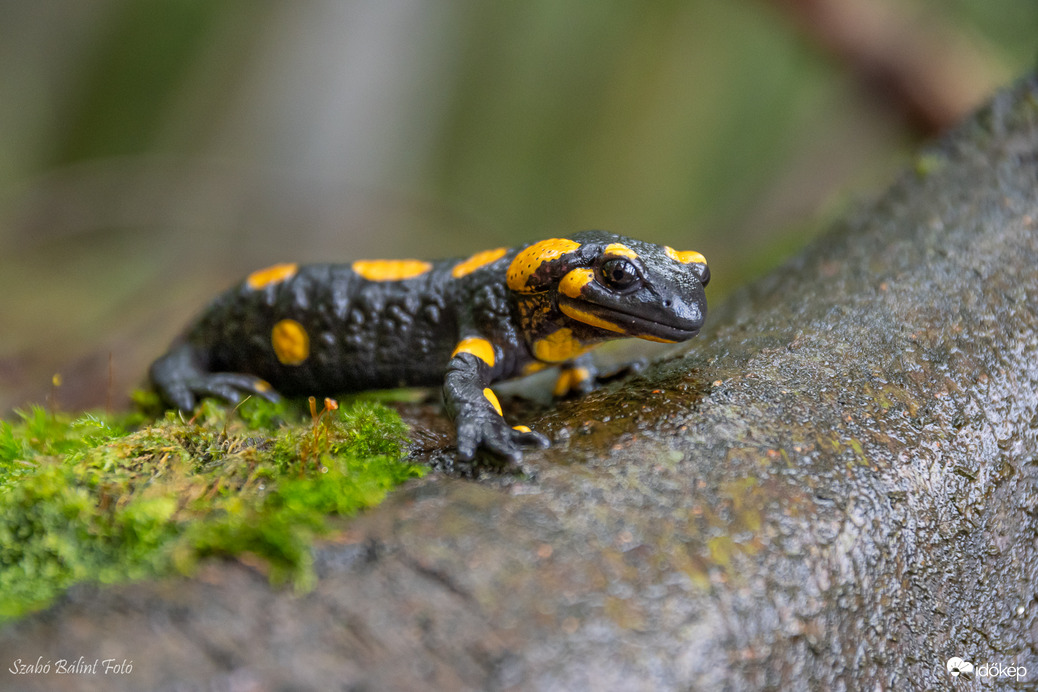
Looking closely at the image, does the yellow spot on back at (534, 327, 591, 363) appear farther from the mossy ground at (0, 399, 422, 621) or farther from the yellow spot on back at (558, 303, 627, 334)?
the mossy ground at (0, 399, 422, 621)

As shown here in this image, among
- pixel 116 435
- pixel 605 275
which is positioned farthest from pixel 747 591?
pixel 116 435

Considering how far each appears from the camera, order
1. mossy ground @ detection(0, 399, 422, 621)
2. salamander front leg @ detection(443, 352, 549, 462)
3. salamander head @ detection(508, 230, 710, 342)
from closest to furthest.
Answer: mossy ground @ detection(0, 399, 422, 621), salamander front leg @ detection(443, 352, 549, 462), salamander head @ detection(508, 230, 710, 342)

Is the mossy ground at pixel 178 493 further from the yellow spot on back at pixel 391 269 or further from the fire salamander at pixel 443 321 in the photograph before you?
the yellow spot on back at pixel 391 269

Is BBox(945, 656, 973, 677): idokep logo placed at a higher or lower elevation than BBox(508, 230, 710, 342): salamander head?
lower

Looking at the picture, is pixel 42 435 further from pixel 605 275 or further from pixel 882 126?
pixel 882 126

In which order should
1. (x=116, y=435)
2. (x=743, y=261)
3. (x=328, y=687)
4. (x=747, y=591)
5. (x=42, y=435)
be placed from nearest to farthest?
(x=328, y=687) < (x=747, y=591) < (x=116, y=435) < (x=42, y=435) < (x=743, y=261)

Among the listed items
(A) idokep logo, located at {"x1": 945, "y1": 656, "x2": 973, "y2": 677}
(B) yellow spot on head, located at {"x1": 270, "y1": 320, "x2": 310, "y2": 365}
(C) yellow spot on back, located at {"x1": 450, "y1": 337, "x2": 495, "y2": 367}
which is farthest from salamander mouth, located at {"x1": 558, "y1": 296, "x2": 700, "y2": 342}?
(B) yellow spot on head, located at {"x1": 270, "y1": 320, "x2": 310, "y2": 365}
